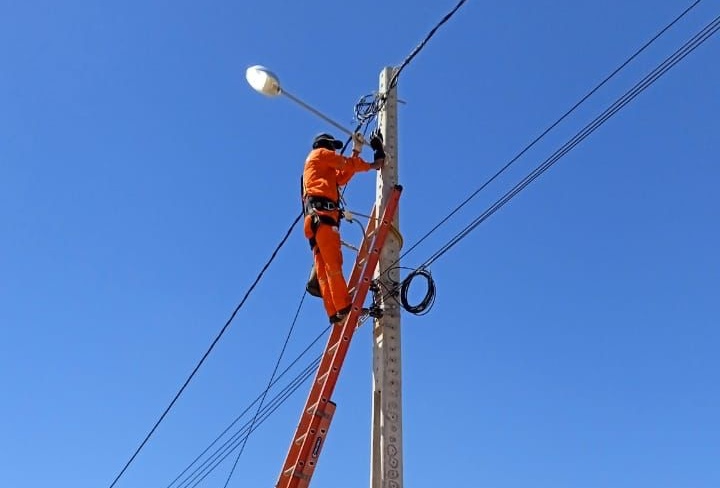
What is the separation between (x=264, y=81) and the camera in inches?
299

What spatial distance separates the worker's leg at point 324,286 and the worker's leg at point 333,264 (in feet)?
0.04

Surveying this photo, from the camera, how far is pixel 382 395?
268 inches

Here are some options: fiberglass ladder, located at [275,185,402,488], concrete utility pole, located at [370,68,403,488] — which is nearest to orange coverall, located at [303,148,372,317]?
fiberglass ladder, located at [275,185,402,488]

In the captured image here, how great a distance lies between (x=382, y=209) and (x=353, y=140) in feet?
2.06

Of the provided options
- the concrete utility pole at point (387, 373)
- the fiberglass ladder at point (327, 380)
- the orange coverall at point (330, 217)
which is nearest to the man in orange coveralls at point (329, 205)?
the orange coverall at point (330, 217)

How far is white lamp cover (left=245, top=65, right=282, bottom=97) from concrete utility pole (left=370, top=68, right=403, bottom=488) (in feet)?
3.63

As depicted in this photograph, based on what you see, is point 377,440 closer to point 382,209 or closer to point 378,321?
point 378,321

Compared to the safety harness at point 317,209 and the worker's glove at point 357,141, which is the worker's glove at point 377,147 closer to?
the worker's glove at point 357,141

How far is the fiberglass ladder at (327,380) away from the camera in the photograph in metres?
6.51

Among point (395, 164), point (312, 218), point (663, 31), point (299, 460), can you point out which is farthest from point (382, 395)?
point (663, 31)

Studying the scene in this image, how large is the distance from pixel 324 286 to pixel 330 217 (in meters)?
0.54

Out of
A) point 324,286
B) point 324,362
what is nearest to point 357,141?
point 324,286

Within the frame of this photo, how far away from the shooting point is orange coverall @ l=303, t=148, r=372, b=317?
7.16 m

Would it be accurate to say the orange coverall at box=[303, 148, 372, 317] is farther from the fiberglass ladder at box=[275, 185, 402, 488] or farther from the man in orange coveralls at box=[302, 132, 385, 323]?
the fiberglass ladder at box=[275, 185, 402, 488]
